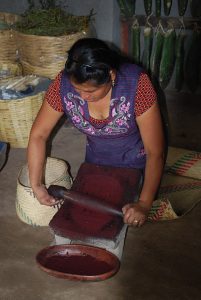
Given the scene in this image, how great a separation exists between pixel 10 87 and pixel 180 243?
1.67 metres

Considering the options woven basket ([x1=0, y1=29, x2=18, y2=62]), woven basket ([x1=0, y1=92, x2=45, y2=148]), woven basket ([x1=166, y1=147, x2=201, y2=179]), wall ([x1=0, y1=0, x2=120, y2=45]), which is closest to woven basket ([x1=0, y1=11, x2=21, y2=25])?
woven basket ([x1=0, y1=29, x2=18, y2=62])

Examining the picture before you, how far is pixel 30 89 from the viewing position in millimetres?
3018

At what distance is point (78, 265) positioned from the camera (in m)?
1.77

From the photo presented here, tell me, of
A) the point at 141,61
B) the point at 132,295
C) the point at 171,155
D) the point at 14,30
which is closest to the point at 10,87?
the point at 14,30

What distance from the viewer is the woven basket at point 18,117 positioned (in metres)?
2.87

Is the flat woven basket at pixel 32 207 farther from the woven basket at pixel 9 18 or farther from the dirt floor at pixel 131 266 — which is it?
the woven basket at pixel 9 18

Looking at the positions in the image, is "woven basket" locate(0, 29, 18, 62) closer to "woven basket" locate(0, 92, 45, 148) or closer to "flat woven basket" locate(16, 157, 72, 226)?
"woven basket" locate(0, 92, 45, 148)

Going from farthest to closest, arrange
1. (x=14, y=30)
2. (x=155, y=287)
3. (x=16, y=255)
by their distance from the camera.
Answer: (x=14, y=30) < (x=16, y=255) < (x=155, y=287)

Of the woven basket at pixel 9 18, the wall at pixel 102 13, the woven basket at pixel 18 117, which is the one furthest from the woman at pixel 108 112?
the wall at pixel 102 13

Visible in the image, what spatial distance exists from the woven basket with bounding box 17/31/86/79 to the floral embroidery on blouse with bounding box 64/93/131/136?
4.68 feet

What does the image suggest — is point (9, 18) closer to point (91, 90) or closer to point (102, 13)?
point (102, 13)

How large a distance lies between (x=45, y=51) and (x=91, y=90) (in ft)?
5.64

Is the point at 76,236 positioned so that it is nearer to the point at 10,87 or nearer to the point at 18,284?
the point at 18,284

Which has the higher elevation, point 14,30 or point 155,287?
point 14,30
